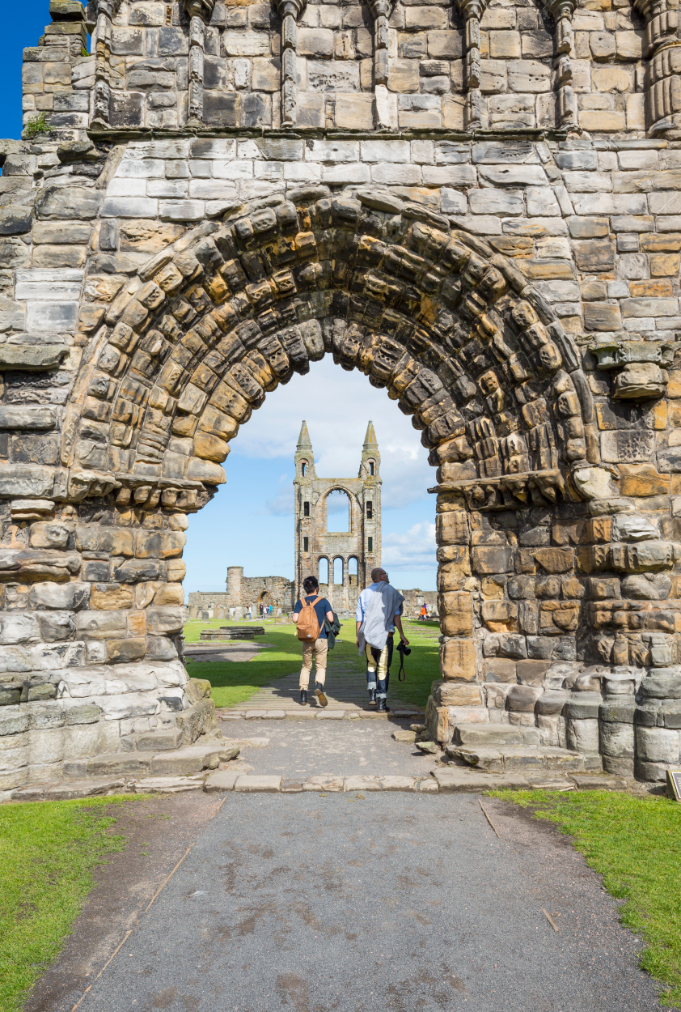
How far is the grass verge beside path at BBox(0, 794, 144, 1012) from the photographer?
8.96 ft

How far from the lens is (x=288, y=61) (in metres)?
6.55

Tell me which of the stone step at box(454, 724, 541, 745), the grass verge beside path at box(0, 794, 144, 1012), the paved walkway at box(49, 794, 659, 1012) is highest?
the stone step at box(454, 724, 541, 745)

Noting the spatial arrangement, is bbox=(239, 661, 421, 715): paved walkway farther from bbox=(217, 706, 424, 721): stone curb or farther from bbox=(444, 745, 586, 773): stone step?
bbox=(444, 745, 586, 773): stone step

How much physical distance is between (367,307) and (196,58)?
3.06 metres

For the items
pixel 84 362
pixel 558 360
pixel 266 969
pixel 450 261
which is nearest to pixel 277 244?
pixel 450 261

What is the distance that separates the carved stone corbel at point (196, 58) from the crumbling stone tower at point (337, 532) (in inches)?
1745

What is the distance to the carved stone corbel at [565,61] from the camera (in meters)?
6.43

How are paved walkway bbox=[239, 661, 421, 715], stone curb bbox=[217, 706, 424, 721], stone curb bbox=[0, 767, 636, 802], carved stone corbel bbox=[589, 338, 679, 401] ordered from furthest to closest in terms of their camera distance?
1. paved walkway bbox=[239, 661, 421, 715]
2. stone curb bbox=[217, 706, 424, 721]
3. carved stone corbel bbox=[589, 338, 679, 401]
4. stone curb bbox=[0, 767, 636, 802]

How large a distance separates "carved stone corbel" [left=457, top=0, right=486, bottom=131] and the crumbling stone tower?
44151mm

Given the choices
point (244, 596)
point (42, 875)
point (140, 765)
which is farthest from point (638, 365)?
point (244, 596)

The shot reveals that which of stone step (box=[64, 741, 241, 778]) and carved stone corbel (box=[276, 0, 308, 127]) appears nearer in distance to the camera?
stone step (box=[64, 741, 241, 778])

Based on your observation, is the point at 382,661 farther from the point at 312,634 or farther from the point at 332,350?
the point at 332,350

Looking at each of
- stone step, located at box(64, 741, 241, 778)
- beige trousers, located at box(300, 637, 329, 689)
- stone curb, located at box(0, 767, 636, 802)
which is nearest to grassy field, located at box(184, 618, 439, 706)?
beige trousers, located at box(300, 637, 329, 689)

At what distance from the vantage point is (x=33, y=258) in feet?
20.0
